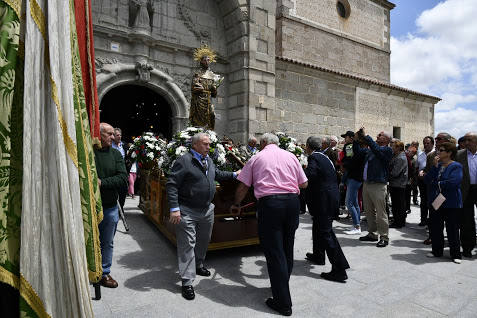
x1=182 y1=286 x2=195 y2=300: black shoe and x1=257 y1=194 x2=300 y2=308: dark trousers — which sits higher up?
x1=257 y1=194 x2=300 y2=308: dark trousers

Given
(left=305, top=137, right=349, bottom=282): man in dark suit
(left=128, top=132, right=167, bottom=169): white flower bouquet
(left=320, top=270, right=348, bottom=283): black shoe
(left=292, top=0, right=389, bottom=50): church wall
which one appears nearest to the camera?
A: (left=320, top=270, right=348, bottom=283): black shoe

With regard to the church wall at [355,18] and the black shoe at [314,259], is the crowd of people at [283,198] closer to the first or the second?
the black shoe at [314,259]

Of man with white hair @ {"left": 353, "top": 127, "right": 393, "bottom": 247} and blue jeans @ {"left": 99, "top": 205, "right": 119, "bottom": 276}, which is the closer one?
blue jeans @ {"left": 99, "top": 205, "right": 119, "bottom": 276}

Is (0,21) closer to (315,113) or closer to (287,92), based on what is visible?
(287,92)

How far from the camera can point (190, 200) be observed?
138 inches

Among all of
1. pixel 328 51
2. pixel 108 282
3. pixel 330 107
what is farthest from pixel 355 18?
pixel 108 282

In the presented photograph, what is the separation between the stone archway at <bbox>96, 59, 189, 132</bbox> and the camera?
8.90m

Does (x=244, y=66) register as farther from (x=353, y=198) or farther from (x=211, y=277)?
(x=211, y=277)

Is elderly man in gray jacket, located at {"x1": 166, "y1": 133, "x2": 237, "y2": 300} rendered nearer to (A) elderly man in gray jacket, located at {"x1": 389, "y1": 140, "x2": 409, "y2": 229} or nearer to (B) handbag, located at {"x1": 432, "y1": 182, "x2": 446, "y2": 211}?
(B) handbag, located at {"x1": 432, "y1": 182, "x2": 446, "y2": 211}

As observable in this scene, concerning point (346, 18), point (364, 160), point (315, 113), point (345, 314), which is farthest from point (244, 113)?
point (346, 18)

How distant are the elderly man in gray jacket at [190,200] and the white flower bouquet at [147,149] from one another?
10.3 feet

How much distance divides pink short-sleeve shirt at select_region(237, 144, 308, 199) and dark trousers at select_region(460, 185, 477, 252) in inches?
139

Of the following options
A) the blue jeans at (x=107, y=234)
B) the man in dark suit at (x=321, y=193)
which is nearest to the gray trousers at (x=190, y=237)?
the blue jeans at (x=107, y=234)

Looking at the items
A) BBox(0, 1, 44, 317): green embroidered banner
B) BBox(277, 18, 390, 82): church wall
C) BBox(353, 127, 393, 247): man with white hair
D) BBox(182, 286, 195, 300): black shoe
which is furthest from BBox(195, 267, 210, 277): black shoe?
BBox(277, 18, 390, 82): church wall
